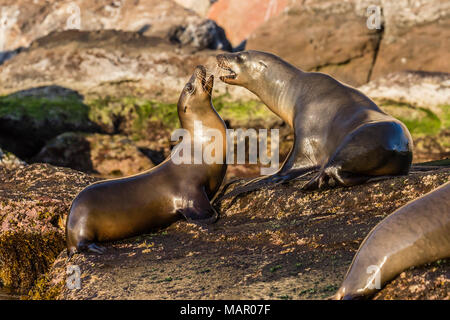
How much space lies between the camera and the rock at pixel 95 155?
12.6 metres

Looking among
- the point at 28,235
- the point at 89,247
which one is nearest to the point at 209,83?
the point at 89,247

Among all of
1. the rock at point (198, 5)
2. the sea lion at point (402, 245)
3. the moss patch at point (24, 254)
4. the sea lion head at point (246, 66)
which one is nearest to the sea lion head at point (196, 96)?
the sea lion head at point (246, 66)

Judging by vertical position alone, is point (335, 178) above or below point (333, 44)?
above

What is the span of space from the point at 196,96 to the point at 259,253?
2.51 meters

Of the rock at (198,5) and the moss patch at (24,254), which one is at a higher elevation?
the rock at (198,5)

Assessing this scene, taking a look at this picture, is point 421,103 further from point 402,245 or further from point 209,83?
point 402,245

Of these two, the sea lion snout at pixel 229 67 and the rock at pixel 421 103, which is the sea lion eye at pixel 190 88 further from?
the rock at pixel 421 103

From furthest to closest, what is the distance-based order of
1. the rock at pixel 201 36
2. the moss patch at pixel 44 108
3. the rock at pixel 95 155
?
1. the rock at pixel 201 36
2. the moss patch at pixel 44 108
3. the rock at pixel 95 155

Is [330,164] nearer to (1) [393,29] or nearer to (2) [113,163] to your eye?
(2) [113,163]

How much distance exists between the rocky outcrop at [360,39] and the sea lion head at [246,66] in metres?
9.47

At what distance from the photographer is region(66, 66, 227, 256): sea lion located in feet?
17.0

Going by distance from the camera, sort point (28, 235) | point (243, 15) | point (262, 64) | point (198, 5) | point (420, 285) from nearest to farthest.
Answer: point (420, 285) < point (28, 235) < point (262, 64) < point (243, 15) < point (198, 5)

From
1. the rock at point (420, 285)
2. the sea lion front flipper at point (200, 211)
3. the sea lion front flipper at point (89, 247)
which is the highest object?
the rock at point (420, 285)

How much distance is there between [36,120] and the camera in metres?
14.6
